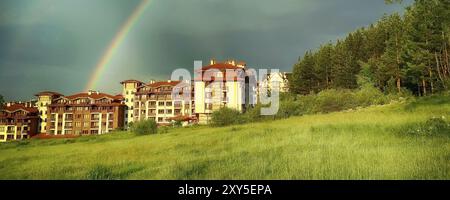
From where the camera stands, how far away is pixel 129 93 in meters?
65.5

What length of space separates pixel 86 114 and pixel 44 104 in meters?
7.40

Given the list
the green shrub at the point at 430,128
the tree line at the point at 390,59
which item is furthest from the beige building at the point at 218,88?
the green shrub at the point at 430,128

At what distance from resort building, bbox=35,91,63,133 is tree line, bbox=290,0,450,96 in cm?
4014

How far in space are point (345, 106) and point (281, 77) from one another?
902 inches

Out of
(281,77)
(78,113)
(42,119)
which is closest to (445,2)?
(281,77)

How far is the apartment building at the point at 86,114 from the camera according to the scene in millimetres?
62375

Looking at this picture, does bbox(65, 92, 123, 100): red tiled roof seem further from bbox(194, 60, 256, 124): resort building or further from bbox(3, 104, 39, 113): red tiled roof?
bbox(194, 60, 256, 124): resort building

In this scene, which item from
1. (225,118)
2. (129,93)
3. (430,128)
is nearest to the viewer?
(430,128)

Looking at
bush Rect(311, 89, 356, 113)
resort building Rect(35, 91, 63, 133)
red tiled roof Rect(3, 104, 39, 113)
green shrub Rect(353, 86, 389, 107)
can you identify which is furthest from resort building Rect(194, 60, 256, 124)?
red tiled roof Rect(3, 104, 39, 113)

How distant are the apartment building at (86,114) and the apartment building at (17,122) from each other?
336 cm
